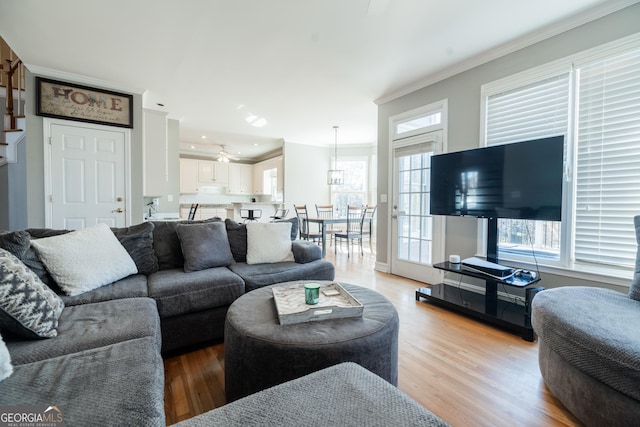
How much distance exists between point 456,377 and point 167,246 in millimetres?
2378

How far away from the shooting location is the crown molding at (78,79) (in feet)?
11.1

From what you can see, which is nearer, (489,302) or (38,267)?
(38,267)

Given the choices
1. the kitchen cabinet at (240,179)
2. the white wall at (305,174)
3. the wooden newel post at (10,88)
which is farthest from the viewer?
the kitchen cabinet at (240,179)

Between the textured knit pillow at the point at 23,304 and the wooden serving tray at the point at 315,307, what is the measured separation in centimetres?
100

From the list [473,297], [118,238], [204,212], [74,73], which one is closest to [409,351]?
[473,297]

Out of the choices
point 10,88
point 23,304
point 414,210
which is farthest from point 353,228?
point 10,88

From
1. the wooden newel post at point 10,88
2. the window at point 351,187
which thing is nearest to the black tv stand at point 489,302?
the window at point 351,187

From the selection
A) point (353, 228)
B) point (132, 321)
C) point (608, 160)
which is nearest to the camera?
point (132, 321)

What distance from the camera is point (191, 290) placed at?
1.93 metres

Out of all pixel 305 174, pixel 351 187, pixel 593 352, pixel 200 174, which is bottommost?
pixel 593 352

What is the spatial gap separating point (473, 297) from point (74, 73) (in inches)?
212

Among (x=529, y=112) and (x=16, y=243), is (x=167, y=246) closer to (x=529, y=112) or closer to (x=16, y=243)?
(x=16, y=243)

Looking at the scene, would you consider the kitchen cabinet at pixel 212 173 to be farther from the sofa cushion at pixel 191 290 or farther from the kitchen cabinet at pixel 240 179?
the sofa cushion at pixel 191 290

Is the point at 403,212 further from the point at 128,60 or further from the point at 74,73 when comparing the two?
the point at 74,73
